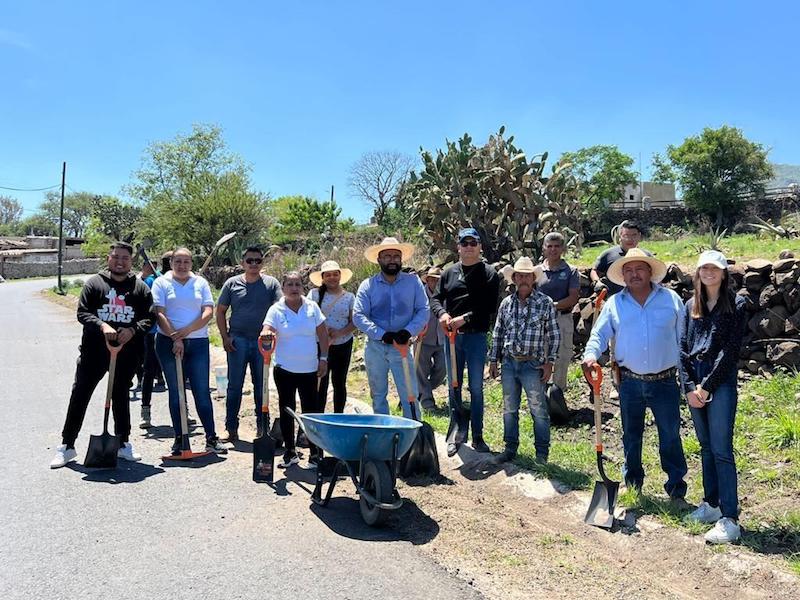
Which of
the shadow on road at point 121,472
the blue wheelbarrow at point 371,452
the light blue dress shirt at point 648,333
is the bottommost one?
the shadow on road at point 121,472

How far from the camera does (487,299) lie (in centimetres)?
598

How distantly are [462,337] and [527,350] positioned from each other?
0.76 meters

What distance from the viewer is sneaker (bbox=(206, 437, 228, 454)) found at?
6.27 m

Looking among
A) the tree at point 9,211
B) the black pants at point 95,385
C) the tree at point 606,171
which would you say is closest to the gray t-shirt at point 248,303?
the black pants at point 95,385

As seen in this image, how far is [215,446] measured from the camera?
632 cm

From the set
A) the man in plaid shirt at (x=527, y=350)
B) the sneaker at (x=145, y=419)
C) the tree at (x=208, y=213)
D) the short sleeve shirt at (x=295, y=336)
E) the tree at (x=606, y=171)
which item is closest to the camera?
the man in plaid shirt at (x=527, y=350)

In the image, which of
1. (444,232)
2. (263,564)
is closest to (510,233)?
(444,232)

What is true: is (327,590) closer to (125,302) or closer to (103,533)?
(103,533)

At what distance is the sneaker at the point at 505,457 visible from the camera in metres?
5.66

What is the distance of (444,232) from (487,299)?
16.2ft

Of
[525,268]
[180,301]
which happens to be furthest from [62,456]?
[525,268]

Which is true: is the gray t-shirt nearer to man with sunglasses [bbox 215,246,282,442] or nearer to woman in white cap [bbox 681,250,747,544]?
man with sunglasses [bbox 215,246,282,442]

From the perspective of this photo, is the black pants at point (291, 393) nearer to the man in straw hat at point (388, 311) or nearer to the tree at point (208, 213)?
the man in straw hat at point (388, 311)

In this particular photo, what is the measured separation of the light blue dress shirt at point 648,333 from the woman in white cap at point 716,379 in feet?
0.80
